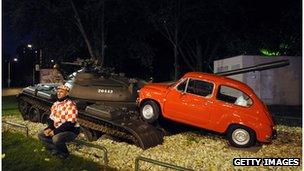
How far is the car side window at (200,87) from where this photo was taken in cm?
1266

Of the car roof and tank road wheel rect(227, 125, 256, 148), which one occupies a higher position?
the car roof

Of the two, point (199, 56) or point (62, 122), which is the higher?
point (199, 56)

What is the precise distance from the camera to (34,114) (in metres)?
15.9

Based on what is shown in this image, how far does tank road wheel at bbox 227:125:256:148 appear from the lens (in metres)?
11.9

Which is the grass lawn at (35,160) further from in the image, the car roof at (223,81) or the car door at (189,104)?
the car roof at (223,81)

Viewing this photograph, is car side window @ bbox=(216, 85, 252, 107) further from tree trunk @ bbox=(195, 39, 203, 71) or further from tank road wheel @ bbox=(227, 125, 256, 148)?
tree trunk @ bbox=(195, 39, 203, 71)

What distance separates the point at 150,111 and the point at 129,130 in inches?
50.3

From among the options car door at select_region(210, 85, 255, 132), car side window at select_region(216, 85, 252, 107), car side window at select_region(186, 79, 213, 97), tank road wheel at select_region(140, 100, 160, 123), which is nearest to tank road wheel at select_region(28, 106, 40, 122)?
tank road wheel at select_region(140, 100, 160, 123)

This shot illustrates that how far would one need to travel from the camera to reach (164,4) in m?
34.0

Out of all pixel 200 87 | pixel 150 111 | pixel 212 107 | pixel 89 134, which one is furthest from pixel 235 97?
pixel 89 134

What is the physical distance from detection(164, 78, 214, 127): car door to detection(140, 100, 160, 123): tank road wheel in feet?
0.97

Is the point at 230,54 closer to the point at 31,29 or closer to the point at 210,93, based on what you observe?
the point at 31,29

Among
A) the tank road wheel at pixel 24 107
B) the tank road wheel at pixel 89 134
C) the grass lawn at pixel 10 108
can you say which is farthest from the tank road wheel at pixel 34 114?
the grass lawn at pixel 10 108

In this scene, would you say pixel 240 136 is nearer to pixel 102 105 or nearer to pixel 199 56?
pixel 102 105
